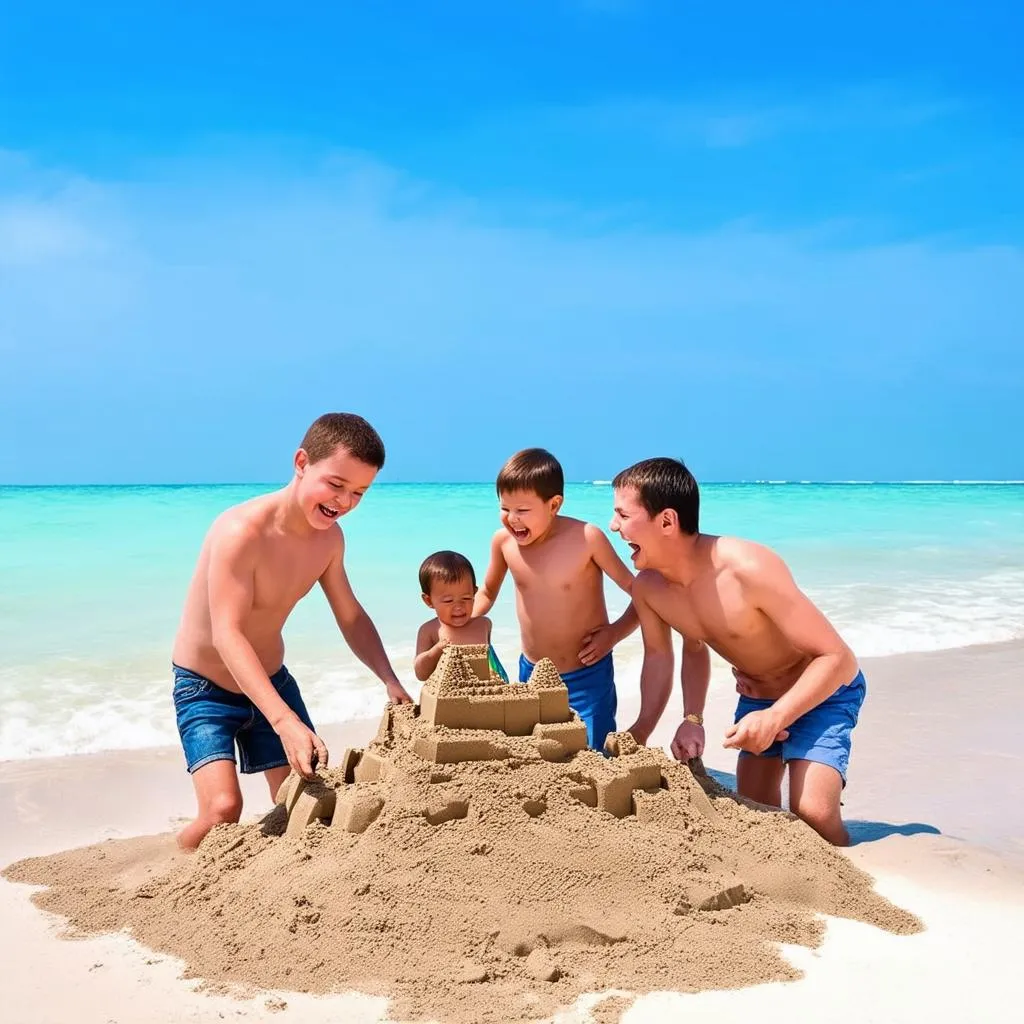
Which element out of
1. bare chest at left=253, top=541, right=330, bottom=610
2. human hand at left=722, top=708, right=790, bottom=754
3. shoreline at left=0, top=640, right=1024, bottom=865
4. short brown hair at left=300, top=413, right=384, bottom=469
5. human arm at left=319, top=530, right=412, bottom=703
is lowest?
shoreline at left=0, top=640, right=1024, bottom=865

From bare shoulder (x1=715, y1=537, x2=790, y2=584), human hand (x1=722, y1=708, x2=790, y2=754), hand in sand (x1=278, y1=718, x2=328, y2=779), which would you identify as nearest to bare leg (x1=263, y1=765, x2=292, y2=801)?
hand in sand (x1=278, y1=718, x2=328, y2=779)

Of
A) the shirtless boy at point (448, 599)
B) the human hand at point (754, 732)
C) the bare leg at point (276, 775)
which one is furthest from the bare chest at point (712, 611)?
the bare leg at point (276, 775)

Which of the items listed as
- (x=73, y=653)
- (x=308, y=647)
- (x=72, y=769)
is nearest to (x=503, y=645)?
(x=308, y=647)

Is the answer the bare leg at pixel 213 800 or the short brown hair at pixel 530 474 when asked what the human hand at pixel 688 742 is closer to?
the short brown hair at pixel 530 474

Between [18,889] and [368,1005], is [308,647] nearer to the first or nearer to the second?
[18,889]

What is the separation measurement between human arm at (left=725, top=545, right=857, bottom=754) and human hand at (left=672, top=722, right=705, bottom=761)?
12.3 inches

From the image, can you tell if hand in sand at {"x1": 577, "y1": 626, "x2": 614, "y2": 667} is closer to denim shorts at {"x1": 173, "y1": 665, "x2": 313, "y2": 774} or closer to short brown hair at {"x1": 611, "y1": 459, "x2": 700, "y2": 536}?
short brown hair at {"x1": 611, "y1": 459, "x2": 700, "y2": 536}

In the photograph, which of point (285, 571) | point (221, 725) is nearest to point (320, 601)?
point (221, 725)

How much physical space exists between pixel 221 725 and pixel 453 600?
106cm

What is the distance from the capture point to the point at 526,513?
13.9 feet

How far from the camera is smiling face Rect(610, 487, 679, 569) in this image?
3.59 meters

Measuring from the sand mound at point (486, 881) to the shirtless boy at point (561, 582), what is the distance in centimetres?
118

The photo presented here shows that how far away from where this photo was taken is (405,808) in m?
2.74

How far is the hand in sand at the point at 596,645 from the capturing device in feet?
14.1
